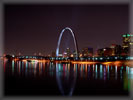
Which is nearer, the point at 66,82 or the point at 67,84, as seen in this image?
the point at 67,84

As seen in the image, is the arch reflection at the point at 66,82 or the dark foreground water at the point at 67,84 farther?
the arch reflection at the point at 66,82

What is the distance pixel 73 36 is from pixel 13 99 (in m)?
63.2

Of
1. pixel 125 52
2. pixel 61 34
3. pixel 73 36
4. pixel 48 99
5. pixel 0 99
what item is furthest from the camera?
pixel 125 52

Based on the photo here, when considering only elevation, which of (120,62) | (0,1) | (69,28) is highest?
(69,28)

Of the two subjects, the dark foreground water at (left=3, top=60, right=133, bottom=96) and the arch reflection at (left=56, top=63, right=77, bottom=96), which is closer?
the dark foreground water at (left=3, top=60, right=133, bottom=96)

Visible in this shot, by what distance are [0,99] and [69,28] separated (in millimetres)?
67502

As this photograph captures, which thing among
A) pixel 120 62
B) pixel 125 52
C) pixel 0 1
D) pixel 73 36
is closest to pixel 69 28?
pixel 73 36

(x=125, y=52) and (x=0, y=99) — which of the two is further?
(x=125, y=52)

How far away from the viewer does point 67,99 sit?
11172mm

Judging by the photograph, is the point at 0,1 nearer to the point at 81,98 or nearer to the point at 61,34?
the point at 81,98

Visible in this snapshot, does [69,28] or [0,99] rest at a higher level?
[69,28]

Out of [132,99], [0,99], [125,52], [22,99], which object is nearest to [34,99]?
[22,99]

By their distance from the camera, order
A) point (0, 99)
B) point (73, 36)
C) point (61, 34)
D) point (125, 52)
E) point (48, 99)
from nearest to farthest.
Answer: point (0, 99)
point (48, 99)
point (73, 36)
point (61, 34)
point (125, 52)

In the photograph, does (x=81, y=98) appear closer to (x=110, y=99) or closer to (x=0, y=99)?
(x=110, y=99)
